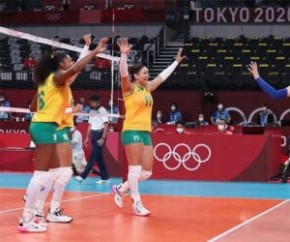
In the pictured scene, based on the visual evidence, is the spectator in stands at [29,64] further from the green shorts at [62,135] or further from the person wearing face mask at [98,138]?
the green shorts at [62,135]

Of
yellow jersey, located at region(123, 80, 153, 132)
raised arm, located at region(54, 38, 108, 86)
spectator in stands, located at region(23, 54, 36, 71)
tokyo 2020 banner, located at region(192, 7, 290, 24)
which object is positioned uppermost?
tokyo 2020 banner, located at region(192, 7, 290, 24)

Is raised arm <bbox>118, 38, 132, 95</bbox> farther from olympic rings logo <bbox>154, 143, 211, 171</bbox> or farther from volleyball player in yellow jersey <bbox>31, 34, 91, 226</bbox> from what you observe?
olympic rings logo <bbox>154, 143, 211, 171</bbox>

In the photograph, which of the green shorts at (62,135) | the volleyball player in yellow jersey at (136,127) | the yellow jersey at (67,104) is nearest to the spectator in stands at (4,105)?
the volleyball player in yellow jersey at (136,127)

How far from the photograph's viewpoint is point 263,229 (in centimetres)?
781

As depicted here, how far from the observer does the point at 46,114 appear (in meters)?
7.66

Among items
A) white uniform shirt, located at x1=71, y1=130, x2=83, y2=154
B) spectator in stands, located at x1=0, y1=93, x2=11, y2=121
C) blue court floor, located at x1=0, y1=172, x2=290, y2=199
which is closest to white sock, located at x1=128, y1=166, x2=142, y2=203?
blue court floor, located at x1=0, y1=172, x2=290, y2=199

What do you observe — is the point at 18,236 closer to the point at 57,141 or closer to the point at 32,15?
the point at 57,141

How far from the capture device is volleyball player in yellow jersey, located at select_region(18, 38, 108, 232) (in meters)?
7.38

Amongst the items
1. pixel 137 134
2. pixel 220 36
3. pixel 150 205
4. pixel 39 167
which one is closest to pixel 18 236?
pixel 39 167

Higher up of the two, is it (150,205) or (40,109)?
(40,109)

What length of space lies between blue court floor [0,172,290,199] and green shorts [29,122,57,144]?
5.12 m

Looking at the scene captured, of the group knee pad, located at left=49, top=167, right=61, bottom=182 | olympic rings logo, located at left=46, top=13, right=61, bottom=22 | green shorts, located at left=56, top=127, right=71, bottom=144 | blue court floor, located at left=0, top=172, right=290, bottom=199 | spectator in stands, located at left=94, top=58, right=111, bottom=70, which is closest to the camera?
knee pad, located at left=49, top=167, right=61, bottom=182

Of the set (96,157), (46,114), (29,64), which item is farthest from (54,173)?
(29,64)

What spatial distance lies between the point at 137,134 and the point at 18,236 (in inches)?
103
